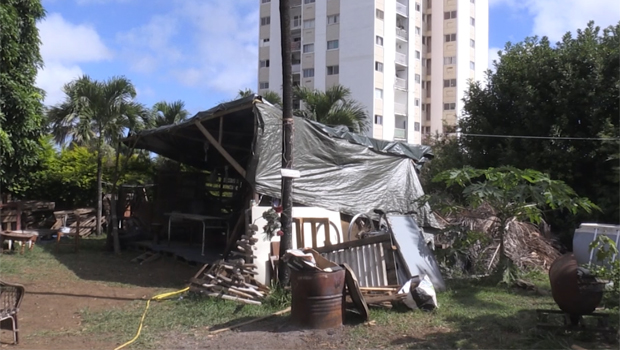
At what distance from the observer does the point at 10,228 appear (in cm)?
1700

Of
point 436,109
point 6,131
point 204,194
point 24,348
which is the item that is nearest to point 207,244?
point 204,194

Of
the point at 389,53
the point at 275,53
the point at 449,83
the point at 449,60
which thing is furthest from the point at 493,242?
the point at 449,60

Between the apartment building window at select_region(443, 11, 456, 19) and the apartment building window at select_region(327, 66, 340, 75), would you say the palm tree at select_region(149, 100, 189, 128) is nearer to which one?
the apartment building window at select_region(327, 66, 340, 75)

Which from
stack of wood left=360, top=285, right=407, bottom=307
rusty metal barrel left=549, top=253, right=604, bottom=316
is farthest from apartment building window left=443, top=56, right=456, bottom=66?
rusty metal barrel left=549, top=253, right=604, bottom=316

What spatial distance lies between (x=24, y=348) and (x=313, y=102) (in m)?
14.0

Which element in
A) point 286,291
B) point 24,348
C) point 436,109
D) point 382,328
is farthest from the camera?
point 436,109

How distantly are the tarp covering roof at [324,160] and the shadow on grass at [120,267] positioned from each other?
2.66 meters

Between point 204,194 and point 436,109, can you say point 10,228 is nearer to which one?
point 204,194

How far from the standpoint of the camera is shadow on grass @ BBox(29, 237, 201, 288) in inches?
454

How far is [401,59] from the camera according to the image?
45.8 metres

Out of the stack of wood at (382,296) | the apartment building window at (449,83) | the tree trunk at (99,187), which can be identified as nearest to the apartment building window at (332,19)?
the apartment building window at (449,83)

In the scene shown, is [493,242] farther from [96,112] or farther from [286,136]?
[96,112]

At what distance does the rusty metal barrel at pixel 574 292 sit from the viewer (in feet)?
21.7

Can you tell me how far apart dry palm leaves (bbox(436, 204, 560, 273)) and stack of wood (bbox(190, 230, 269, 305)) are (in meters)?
3.70
